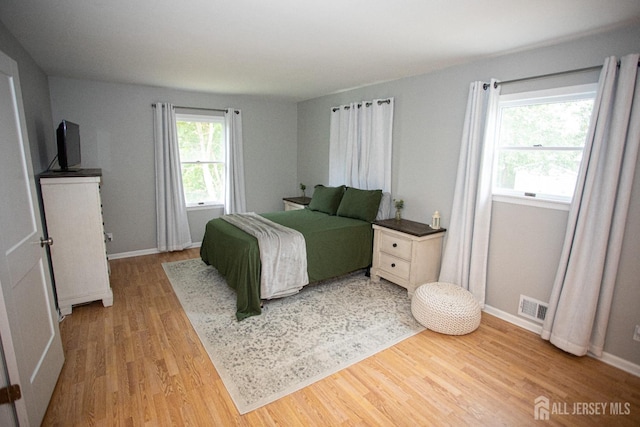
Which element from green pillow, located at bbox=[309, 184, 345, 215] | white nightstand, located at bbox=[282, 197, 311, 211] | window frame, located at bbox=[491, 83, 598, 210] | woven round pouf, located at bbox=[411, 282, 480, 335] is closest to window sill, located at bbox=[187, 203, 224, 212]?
white nightstand, located at bbox=[282, 197, 311, 211]

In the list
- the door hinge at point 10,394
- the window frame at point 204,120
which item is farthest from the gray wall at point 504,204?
the door hinge at point 10,394

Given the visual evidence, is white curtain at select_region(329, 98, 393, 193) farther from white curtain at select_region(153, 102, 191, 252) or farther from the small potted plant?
white curtain at select_region(153, 102, 191, 252)

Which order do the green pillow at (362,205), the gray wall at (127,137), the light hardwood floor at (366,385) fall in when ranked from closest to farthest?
the light hardwood floor at (366,385) < the green pillow at (362,205) < the gray wall at (127,137)

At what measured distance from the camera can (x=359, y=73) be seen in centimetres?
358

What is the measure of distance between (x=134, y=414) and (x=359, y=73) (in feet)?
11.7

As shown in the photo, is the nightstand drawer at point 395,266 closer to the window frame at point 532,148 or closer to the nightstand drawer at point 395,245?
the nightstand drawer at point 395,245

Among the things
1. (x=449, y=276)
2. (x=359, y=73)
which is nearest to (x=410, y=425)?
(x=449, y=276)

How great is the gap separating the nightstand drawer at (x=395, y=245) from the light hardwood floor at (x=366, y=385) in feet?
3.02

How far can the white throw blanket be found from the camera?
304 cm

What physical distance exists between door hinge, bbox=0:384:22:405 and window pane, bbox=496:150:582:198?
3676mm

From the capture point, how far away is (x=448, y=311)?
2654 mm

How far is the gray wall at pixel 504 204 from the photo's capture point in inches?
88.6

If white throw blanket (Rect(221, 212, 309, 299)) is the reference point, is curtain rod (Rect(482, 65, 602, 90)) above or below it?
above

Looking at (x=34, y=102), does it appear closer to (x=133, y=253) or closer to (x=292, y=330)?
(x=133, y=253)
